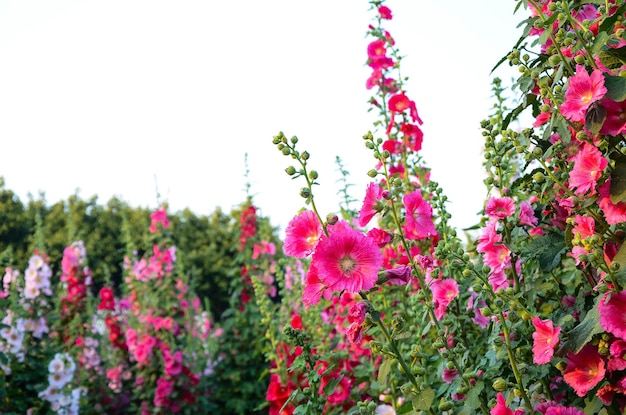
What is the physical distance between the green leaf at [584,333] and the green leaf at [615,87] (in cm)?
44

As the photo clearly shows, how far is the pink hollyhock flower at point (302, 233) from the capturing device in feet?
5.65

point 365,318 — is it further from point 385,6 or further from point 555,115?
point 385,6

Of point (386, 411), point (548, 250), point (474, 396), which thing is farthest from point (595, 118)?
point (386, 411)

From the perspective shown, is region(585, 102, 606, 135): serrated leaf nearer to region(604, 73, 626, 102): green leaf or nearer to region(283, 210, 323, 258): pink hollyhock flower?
region(604, 73, 626, 102): green leaf

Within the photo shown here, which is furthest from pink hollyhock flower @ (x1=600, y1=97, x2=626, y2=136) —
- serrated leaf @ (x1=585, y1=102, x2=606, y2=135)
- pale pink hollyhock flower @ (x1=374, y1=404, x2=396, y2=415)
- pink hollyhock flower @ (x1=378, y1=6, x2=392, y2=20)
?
pink hollyhock flower @ (x1=378, y1=6, x2=392, y2=20)

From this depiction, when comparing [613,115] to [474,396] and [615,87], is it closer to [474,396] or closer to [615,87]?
[615,87]

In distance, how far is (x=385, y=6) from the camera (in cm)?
355

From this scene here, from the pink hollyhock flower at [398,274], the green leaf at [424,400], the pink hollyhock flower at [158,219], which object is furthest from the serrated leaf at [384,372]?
the pink hollyhock flower at [158,219]

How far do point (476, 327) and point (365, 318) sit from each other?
84 cm

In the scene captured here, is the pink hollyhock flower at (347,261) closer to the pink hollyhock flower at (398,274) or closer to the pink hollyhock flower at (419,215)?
the pink hollyhock flower at (398,274)

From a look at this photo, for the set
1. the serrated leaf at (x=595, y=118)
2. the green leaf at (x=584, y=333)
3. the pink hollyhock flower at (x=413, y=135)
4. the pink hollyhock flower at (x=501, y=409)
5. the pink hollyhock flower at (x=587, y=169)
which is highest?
the pink hollyhock flower at (x=413, y=135)

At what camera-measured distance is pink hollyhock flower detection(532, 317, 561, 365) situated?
1422 millimetres

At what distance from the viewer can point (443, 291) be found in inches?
79.6

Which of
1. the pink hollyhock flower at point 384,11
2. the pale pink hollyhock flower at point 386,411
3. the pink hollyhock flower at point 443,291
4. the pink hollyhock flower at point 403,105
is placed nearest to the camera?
the pink hollyhock flower at point 443,291
